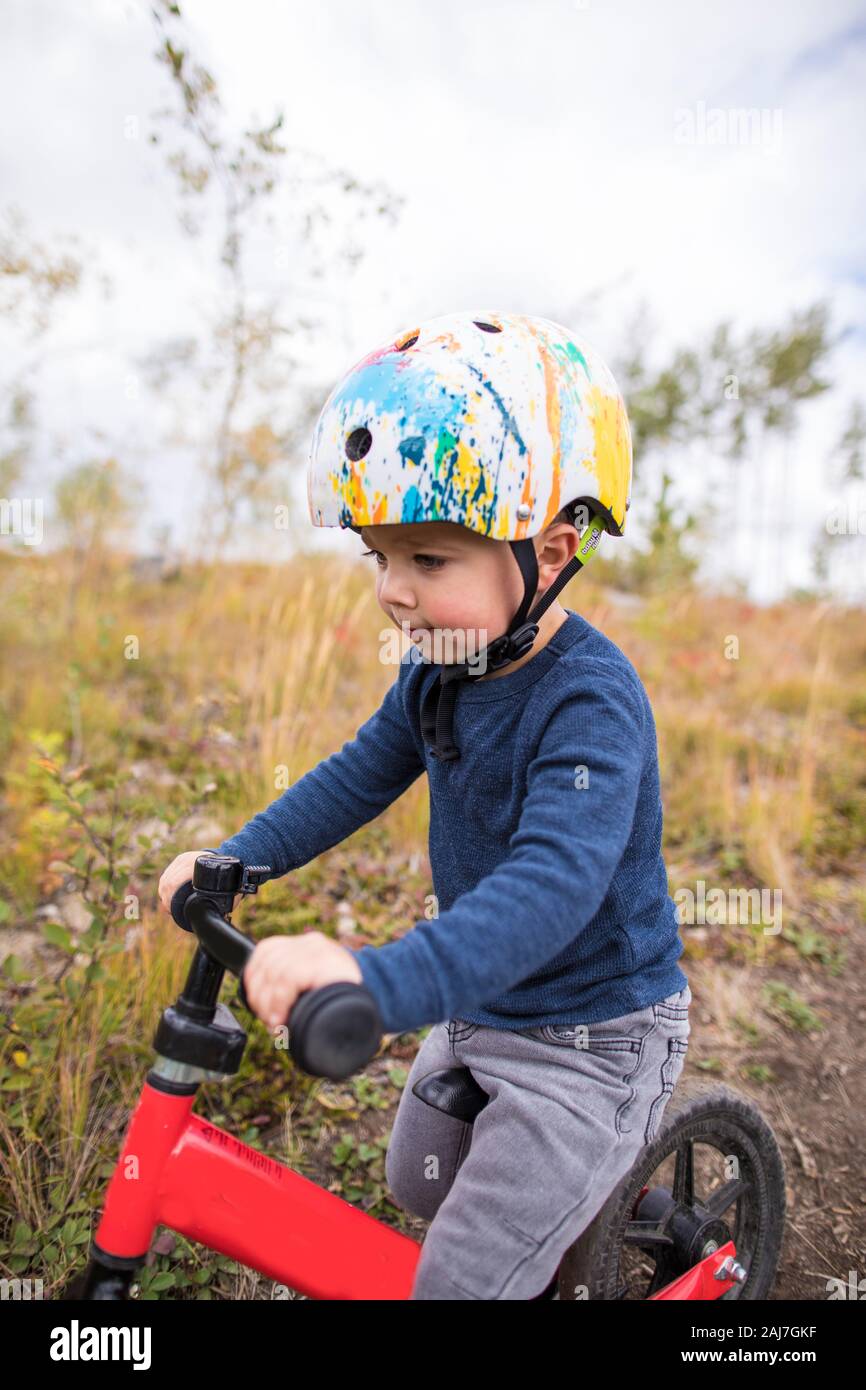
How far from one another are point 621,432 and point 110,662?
4.26 metres

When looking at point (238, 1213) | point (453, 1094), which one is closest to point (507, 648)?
point (453, 1094)

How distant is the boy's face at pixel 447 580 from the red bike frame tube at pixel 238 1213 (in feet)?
2.88

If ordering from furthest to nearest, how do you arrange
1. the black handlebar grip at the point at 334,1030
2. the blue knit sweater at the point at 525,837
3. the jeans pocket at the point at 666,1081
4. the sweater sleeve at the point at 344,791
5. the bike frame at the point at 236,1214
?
1. the sweater sleeve at the point at 344,791
2. the jeans pocket at the point at 666,1081
3. the bike frame at the point at 236,1214
4. the blue knit sweater at the point at 525,837
5. the black handlebar grip at the point at 334,1030

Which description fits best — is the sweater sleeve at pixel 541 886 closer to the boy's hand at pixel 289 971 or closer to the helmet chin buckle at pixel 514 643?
the boy's hand at pixel 289 971

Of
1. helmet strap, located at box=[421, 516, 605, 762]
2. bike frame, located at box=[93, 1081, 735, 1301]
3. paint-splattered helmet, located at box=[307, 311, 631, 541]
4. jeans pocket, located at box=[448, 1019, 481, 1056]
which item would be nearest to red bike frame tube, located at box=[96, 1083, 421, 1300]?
bike frame, located at box=[93, 1081, 735, 1301]

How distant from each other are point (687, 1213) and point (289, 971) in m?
1.55

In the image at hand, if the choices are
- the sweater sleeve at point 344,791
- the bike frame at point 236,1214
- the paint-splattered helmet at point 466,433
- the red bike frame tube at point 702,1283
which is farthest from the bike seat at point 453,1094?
the paint-splattered helmet at point 466,433

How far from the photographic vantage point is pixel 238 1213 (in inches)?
54.3

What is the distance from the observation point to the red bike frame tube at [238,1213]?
1.23 m

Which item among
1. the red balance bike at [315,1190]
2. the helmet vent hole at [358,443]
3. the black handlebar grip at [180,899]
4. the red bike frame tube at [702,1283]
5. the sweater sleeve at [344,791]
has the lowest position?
the red bike frame tube at [702,1283]

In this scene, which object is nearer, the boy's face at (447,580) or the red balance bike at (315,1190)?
the red balance bike at (315,1190)

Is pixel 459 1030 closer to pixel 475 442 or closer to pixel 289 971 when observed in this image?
pixel 289 971

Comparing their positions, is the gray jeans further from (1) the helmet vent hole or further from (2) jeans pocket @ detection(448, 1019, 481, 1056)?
(1) the helmet vent hole

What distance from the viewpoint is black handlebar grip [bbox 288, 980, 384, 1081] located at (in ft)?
3.18
